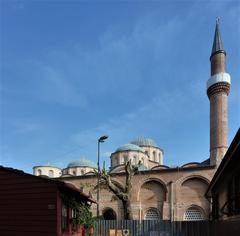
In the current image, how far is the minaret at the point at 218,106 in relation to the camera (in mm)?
39594

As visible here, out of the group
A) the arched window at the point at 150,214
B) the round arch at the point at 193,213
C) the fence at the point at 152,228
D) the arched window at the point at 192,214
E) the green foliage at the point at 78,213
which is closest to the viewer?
the green foliage at the point at 78,213

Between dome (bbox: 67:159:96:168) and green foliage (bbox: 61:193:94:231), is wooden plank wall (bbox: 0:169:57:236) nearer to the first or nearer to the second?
green foliage (bbox: 61:193:94:231)

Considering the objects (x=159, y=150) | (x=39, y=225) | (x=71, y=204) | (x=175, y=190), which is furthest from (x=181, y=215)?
(x=159, y=150)

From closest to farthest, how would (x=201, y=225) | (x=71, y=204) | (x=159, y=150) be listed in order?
(x=71, y=204), (x=201, y=225), (x=159, y=150)

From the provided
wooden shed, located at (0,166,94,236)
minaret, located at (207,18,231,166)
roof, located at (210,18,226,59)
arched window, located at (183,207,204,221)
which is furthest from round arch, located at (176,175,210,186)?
wooden shed, located at (0,166,94,236)

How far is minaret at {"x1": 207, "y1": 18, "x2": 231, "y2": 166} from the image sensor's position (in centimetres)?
3959

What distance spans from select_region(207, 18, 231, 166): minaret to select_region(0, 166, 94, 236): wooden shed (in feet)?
95.0

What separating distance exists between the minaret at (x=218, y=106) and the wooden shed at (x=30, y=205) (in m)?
28.9

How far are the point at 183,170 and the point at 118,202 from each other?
9429 millimetres

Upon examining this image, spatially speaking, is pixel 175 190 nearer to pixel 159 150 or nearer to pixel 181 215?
pixel 181 215

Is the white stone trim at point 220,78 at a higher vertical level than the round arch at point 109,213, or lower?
higher

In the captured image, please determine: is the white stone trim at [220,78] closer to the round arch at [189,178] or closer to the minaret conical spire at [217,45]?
the minaret conical spire at [217,45]

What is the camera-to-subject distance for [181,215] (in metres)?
37.8

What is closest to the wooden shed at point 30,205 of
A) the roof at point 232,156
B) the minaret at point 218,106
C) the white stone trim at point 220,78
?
the roof at point 232,156
